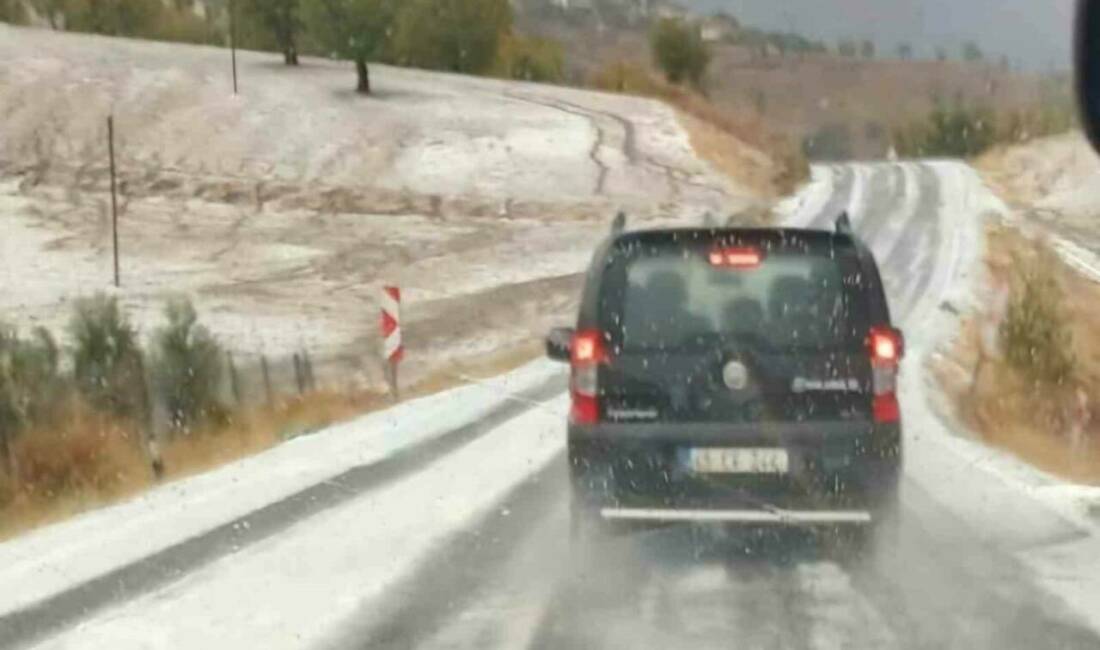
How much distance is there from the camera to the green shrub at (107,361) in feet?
76.0

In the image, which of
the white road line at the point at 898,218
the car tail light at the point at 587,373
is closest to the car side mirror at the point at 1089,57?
the car tail light at the point at 587,373

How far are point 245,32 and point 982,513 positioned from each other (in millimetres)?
79129

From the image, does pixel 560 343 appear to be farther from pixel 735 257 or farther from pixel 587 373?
pixel 735 257

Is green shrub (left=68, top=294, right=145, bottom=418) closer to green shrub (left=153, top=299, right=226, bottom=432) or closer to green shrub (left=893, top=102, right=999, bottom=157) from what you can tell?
green shrub (left=153, top=299, right=226, bottom=432)

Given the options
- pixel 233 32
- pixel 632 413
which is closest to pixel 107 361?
pixel 632 413

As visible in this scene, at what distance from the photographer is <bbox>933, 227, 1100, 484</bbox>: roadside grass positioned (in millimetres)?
17750

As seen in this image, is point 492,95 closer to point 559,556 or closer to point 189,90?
point 189,90

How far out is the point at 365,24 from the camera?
76312 mm

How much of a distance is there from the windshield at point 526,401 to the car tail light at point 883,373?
0.02m

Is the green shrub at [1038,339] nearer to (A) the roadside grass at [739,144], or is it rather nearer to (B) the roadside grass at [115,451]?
(B) the roadside grass at [115,451]

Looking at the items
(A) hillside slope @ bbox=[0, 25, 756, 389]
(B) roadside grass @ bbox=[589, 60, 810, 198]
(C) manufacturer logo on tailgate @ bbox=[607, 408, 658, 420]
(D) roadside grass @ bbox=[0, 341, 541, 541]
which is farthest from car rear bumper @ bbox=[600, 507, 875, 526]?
(B) roadside grass @ bbox=[589, 60, 810, 198]

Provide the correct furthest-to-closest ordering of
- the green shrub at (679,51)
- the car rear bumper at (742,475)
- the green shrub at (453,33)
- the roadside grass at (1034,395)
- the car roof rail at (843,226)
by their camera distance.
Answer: the green shrub at (679,51) < the green shrub at (453,33) < the roadside grass at (1034,395) < the car roof rail at (843,226) < the car rear bumper at (742,475)

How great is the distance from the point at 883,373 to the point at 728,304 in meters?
0.87

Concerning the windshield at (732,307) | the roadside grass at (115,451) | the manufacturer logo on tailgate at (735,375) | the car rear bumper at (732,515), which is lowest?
the roadside grass at (115,451)
